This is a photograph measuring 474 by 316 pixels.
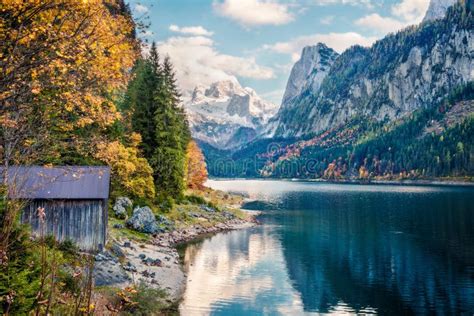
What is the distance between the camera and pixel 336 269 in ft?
140

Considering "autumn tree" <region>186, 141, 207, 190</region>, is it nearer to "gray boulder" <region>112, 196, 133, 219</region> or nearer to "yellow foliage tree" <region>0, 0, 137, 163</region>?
"gray boulder" <region>112, 196, 133, 219</region>

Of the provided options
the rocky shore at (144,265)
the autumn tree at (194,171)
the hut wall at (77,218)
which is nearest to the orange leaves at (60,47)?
the rocky shore at (144,265)

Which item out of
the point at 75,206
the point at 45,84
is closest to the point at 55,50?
the point at 45,84

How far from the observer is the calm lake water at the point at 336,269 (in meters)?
31.5

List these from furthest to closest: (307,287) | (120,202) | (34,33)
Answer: (120,202) < (307,287) < (34,33)

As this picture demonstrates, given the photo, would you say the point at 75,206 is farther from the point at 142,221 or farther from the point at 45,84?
the point at 45,84

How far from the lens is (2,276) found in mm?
10055

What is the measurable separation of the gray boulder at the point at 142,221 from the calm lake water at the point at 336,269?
5373 millimetres

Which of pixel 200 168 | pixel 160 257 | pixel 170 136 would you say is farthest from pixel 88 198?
pixel 200 168

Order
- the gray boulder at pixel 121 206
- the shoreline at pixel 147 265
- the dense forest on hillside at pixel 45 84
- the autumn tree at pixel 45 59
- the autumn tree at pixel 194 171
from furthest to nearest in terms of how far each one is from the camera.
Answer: the autumn tree at pixel 194 171
the gray boulder at pixel 121 206
the shoreline at pixel 147 265
the autumn tree at pixel 45 59
the dense forest on hillside at pixel 45 84

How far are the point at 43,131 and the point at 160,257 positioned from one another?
101ft

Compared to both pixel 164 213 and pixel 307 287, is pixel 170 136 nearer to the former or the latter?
pixel 164 213

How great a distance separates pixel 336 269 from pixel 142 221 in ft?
79.0

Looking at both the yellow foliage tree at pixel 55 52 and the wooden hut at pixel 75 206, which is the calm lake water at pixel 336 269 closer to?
the wooden hut at pixel 75 206
